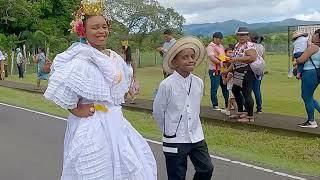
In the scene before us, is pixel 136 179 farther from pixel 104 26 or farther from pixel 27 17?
pixel 27 17

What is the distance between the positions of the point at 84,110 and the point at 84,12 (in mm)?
821

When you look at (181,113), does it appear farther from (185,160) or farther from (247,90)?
(247,90)

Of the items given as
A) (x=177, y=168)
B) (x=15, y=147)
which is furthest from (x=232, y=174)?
(x=15, y=147)

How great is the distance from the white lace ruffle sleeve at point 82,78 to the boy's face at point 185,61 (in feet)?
2.82

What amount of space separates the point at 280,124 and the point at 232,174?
334 centimetres

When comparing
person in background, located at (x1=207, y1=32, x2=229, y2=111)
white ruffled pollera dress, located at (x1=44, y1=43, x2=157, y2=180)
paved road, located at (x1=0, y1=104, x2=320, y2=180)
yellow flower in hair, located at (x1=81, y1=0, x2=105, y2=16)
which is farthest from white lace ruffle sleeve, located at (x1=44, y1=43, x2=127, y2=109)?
person in background, located at (x1=207, y1=32, x2=229, y2=111)

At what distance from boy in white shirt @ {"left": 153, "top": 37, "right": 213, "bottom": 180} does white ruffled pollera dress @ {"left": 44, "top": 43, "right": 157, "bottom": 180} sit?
701 mm

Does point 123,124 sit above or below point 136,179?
above

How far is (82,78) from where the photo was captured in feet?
14.3

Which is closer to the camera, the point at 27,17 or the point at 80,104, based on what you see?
the point at 80,104

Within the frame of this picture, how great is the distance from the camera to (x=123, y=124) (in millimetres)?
4477

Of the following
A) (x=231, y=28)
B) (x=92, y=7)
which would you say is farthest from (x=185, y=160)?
(x=231, y=28)

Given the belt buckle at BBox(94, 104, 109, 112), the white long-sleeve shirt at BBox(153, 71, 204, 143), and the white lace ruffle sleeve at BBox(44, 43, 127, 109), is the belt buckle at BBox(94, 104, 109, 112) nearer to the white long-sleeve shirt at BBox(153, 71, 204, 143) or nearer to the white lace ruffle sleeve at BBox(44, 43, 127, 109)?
the white lace ruffle sleeve at BBox(44, 43, 127, 109)

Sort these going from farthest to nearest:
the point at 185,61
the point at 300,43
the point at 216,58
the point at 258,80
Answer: the point at 216,58 → the point at 258,80 → the point at 300,43 → the point at 185,61
